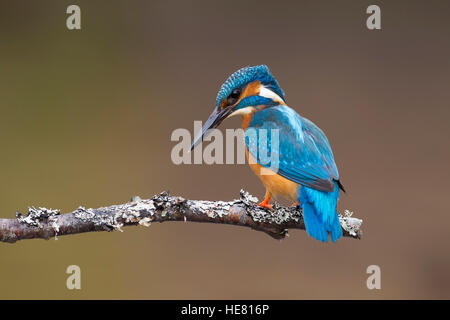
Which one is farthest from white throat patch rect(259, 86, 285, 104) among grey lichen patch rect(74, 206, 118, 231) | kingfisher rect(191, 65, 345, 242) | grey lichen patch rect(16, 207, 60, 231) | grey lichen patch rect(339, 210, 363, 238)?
grey lichen patch rect(16, 207, 60, 231)

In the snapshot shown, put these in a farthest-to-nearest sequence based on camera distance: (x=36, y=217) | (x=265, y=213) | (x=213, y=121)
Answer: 1. (x=213, y=121)
2. (x=265, y=213)
3. (x=36, y=217)

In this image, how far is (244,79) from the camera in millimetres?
1602

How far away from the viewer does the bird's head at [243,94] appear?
1.60 m

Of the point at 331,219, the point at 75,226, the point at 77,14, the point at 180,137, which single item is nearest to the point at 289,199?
the point at 331,219

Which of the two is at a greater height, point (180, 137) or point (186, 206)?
point (180, 137)

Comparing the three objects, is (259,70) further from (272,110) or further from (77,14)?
(77,14)

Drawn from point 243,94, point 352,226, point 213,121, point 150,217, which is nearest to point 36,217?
point 150,217

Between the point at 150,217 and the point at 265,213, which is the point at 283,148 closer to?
the point at 265,213

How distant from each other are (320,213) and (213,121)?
0.43 meters

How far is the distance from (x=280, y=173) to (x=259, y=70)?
344 mm

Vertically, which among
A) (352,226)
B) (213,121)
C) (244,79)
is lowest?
(352,226)

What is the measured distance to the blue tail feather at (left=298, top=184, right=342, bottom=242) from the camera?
4.44 feet

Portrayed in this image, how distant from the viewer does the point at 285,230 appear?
1.49 m

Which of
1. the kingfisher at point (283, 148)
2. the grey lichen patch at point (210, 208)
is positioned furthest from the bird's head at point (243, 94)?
the grey lichen patch at point (210, 208)
